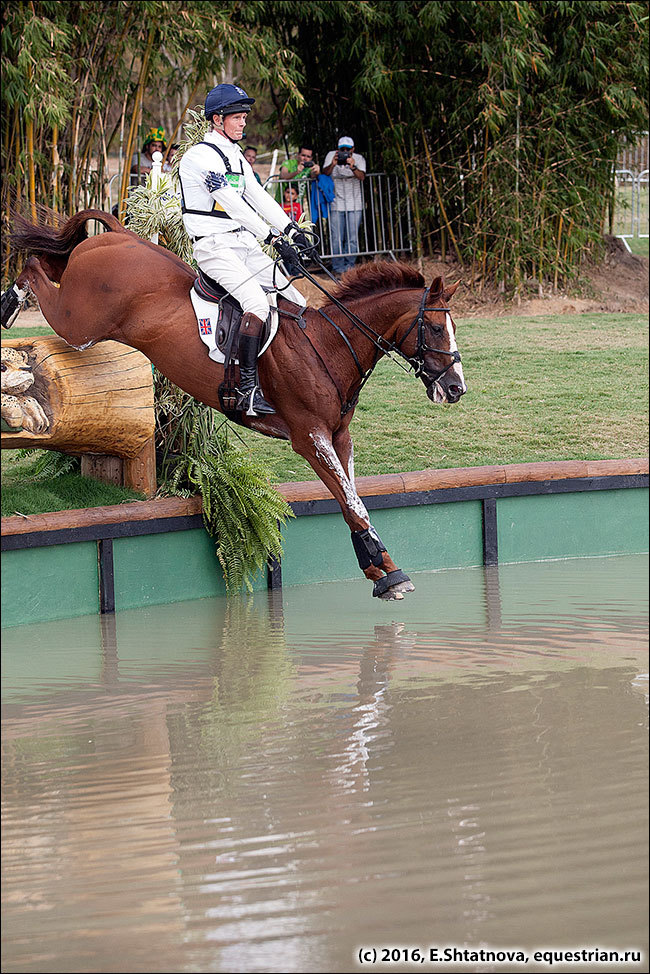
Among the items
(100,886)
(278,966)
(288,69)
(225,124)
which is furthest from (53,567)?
(288,69)

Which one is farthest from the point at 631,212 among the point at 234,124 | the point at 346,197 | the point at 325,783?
the point at 325,783

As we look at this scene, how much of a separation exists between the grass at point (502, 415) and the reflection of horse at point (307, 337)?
0.91 m

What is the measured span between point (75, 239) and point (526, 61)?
7.08m

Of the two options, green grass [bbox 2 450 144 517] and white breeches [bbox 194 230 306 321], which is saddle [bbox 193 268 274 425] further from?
green grass [bbox 2 450 144 517]

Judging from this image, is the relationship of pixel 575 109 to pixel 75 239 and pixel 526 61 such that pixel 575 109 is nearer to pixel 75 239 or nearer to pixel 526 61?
pixel 526 61

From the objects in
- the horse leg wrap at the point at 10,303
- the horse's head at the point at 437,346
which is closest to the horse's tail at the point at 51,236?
the horse leg wrap at the point at 10,303

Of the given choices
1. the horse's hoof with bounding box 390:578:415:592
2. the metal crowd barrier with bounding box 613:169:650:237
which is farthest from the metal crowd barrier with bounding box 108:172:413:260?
the horse's hoof with bounding box 390:578:415:592

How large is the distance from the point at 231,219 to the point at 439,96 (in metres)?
7.68

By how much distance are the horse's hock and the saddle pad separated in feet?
1.93

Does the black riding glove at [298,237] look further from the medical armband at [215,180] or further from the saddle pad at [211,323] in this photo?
the medical armband at [215,180]

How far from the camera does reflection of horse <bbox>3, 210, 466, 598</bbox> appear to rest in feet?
18.7

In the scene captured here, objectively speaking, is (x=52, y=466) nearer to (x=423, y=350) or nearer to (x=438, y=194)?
(x=423, y=350)

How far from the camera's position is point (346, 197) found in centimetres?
1331

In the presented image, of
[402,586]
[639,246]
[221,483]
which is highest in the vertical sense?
[639,246]
